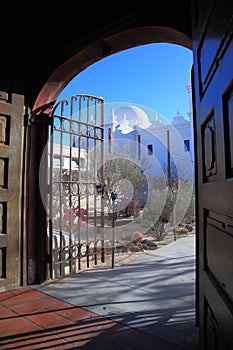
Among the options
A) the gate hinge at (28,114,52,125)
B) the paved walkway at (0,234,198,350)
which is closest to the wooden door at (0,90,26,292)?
the gate hinge at (28,114,52,125)

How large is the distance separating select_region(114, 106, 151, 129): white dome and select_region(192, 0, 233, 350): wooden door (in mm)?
10318

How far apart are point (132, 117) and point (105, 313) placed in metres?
11.4

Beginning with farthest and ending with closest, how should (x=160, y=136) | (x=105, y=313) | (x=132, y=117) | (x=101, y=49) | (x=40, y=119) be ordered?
(x=160, y=136) < (x=132, y=117) < (x=40, y=119) < (x=101, y=49) < (x=105, y=313)

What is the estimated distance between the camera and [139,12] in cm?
181

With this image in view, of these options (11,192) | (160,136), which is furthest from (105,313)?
(160,136)

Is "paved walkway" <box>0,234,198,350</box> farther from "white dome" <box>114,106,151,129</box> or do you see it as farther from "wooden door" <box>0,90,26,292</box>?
→ "white dome" <box>114,106,151,129</box>

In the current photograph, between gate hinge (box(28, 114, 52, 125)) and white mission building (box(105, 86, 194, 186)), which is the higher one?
white mission building (box(105, 86, 194, 186))

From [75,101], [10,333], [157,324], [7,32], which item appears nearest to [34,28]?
[7,32]

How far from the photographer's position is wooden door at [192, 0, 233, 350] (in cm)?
61

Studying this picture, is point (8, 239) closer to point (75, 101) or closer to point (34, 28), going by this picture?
point (75, 101)

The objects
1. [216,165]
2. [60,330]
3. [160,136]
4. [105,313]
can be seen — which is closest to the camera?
[216,165]

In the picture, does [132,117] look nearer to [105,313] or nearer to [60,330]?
[105,313]

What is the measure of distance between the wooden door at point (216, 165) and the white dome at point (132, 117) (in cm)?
1032

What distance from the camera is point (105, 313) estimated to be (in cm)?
184
